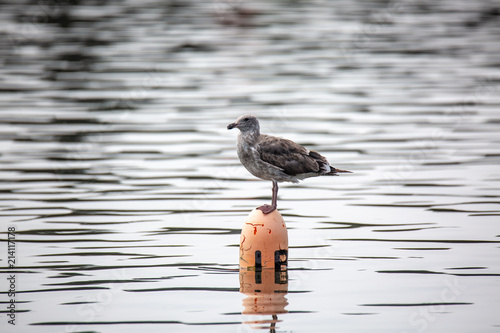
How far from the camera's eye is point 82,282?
12.6 m

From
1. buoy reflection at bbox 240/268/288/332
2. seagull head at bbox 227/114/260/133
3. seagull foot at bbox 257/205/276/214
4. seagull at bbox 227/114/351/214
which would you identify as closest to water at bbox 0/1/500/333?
buoy reflection at bbox 240/268/288/332

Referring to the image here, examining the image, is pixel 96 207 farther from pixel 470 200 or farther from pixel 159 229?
pixel 470 200

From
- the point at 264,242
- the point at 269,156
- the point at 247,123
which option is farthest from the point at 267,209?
the point at 247,123

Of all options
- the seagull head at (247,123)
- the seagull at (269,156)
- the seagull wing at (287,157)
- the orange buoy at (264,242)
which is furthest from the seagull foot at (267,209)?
the seagull head at (247,123)

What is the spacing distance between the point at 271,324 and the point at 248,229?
210cm

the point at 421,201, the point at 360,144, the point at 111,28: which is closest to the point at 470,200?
the point at 421,201

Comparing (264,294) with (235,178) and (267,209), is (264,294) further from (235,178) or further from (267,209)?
(235,178)

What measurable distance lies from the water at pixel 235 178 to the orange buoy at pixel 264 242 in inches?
15.4

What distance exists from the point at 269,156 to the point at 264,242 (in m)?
1.32

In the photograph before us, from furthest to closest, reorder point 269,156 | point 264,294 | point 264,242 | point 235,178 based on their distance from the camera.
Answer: point 235,178
point 269,156
point 264,242
point 264,294

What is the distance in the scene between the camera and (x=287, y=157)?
1318cm

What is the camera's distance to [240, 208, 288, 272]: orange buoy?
40.8ft

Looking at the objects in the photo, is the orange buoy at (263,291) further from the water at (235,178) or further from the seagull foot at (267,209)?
the seagull foot at (267,209)

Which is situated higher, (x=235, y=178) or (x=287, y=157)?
(x=235, y=178)
